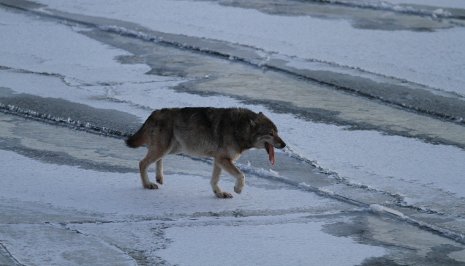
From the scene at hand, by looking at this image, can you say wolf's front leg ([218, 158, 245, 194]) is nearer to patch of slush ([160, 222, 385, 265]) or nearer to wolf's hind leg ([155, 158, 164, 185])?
wolf's hind leg ([155, 158, 164, 185])

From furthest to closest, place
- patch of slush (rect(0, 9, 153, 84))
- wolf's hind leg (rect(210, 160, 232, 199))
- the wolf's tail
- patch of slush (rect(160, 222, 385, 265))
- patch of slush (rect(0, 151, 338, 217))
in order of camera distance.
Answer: patch of slush (rect(0, 9, 153, 84)), the wolf's tail, wolf's hind leg (rect(210, 160, 232, 199)), patch of slush (rect(0, 151, 338, 217)), patch of slush (rect(160, 222, 385, 265))

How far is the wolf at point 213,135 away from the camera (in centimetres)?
877

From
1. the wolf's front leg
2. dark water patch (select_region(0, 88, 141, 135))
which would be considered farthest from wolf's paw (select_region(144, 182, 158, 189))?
dark water patch (select_region(0, 88, 141, 135))

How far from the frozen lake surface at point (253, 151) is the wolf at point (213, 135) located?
1.09 ft

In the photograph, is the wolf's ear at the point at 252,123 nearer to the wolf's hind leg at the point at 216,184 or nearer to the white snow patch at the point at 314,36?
the wolf's hind leg at the point at 216,184

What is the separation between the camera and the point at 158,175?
9.12 metres

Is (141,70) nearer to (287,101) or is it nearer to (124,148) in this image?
(287,101)

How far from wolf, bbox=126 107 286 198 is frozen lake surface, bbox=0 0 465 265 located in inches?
13.1

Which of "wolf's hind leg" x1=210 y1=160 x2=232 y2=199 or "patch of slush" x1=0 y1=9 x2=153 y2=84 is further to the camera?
"patch of slush" x1=0 y1=9 x2=153 y2=84

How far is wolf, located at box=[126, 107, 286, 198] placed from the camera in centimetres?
877

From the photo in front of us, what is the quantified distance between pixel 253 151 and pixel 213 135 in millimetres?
1661

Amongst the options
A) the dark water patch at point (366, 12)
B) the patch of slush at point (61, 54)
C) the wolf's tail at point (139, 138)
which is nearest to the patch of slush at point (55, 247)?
the wolf's tail at point (139, 138)

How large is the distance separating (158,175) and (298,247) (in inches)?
77.3

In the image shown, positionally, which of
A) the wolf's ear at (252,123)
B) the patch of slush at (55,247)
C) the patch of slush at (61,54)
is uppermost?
the wolf's ear at (252,123)
